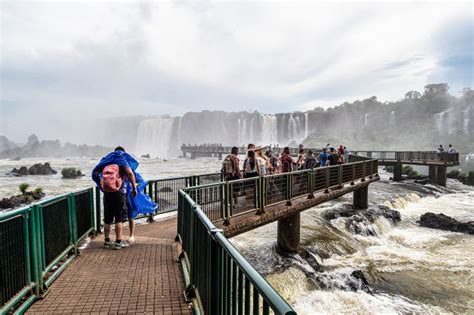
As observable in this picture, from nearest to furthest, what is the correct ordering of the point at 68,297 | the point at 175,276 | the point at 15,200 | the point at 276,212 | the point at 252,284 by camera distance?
Answer: 1. the point at 252,284
2. the point at 68,297
3. the point at 175,276
4. the point at 276,212
5. the point at 15,200

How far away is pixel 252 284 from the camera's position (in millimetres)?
1802

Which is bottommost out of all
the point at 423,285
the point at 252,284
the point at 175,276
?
the point at 423,285

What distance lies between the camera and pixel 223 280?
247 cm

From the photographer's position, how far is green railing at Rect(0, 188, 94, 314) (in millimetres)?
3525

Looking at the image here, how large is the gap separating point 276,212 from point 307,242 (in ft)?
10.2

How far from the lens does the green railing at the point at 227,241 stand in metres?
1.89

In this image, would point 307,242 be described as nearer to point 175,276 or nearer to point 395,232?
point 395,232

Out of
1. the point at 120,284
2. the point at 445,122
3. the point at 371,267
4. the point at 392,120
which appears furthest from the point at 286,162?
the point at 392,120

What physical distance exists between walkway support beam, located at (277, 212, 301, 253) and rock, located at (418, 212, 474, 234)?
904cm

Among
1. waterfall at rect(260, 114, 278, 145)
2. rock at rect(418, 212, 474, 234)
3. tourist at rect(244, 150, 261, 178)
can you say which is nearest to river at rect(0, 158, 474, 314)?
rock at rect(418, 212, 474, 234)

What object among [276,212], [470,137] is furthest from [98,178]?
[470,137]

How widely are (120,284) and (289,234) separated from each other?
7107 mm

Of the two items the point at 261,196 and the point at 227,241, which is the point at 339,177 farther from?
the point at 227,241

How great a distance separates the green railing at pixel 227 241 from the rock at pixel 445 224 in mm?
7028
